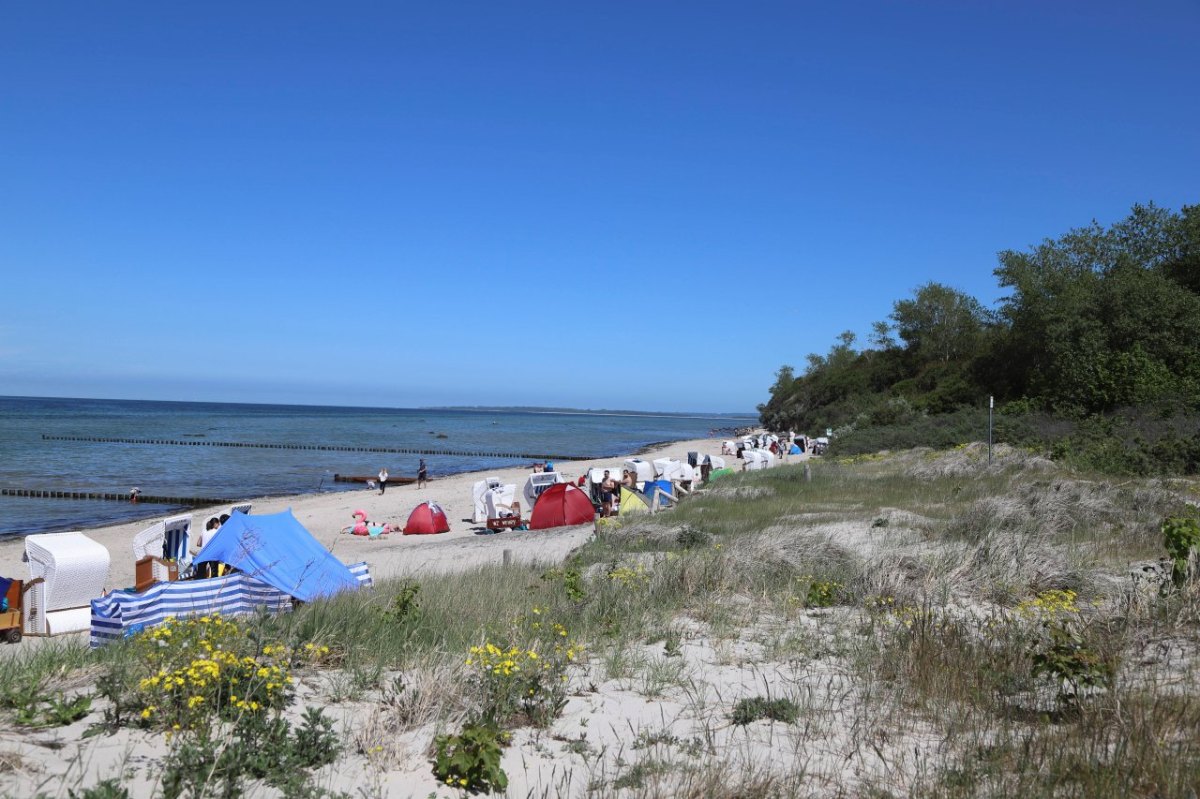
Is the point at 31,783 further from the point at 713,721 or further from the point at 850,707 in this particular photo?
the point at 850,707

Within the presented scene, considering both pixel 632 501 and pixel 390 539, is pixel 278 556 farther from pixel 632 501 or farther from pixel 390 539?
pixel 632 501

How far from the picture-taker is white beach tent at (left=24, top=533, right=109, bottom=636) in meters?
10.6

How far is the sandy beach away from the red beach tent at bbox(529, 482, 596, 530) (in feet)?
3.22

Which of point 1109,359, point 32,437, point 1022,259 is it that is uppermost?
point 1022,259

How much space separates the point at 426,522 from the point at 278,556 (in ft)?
35.7

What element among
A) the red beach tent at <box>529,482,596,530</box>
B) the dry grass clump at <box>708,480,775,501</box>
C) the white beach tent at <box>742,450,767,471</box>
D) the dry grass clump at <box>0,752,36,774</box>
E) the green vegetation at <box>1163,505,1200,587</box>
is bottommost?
the red beach tent at <box>529,482,596,530</box>

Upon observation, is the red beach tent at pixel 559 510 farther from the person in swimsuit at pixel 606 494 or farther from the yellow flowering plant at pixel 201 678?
the yellow flowering plant at pixel 201 678

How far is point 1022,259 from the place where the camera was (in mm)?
39125

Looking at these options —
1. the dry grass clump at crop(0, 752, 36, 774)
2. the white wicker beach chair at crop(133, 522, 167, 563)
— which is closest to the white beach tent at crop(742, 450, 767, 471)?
the white wicker beach chair at crop(133, 522, 167, 563)

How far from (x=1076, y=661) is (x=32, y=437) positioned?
74.8 m

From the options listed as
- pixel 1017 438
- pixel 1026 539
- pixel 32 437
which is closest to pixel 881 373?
pixel 1017 438

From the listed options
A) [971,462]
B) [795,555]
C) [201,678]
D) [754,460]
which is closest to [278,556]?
[201,678]

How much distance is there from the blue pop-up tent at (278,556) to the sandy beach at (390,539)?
1.30m

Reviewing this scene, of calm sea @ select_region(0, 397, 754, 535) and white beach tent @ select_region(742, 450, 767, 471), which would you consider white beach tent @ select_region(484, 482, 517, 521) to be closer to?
white beach tent @ select_region(742, 450, 767, 471)
